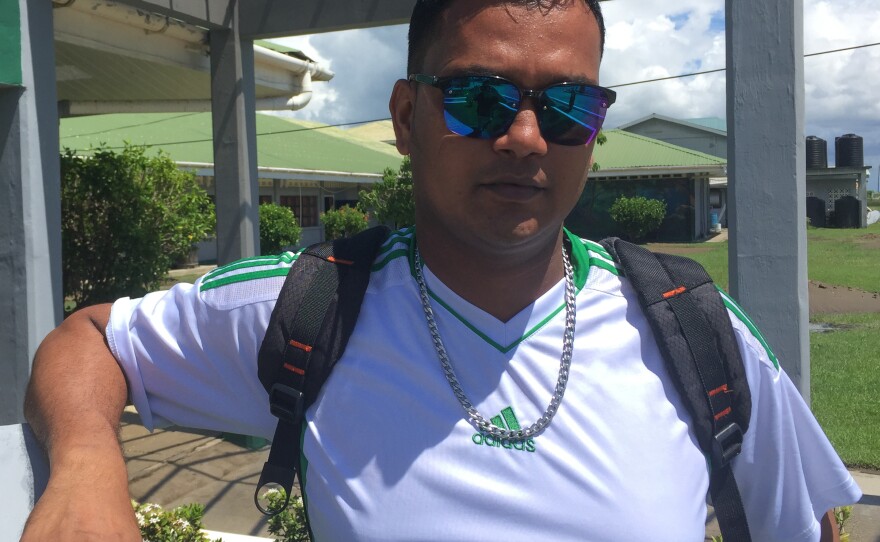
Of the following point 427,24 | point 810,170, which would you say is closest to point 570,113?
point 427,24

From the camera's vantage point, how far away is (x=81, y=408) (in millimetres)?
1311

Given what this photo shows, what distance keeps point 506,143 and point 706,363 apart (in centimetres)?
55

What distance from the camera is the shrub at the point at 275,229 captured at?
19.7 metres

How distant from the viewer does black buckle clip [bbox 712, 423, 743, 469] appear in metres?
1.48

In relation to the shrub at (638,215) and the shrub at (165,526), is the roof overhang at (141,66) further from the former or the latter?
the shrub at (638,215)

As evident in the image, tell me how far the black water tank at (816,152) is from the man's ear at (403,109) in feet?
165

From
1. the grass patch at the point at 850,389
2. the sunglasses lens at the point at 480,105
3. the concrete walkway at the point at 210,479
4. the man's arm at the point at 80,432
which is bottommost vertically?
the grass patch at the point at 850,389

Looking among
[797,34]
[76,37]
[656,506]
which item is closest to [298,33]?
[76,37]

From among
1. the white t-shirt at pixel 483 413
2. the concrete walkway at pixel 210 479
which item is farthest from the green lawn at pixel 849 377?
the white t-shirt at pixel 483 413

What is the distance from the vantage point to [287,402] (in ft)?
4.66

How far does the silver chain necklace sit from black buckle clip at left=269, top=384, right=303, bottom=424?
0.26m

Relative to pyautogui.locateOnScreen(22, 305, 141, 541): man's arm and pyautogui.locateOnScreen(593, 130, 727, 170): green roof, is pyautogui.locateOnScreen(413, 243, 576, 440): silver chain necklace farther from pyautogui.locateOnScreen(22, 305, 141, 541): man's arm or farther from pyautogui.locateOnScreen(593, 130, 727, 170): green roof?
pyautogui.locateOnScreen(593, 130, 727, 170): green roof

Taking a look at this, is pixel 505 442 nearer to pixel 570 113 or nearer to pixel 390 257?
pixel 390 257

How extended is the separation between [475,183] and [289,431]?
553 mm
